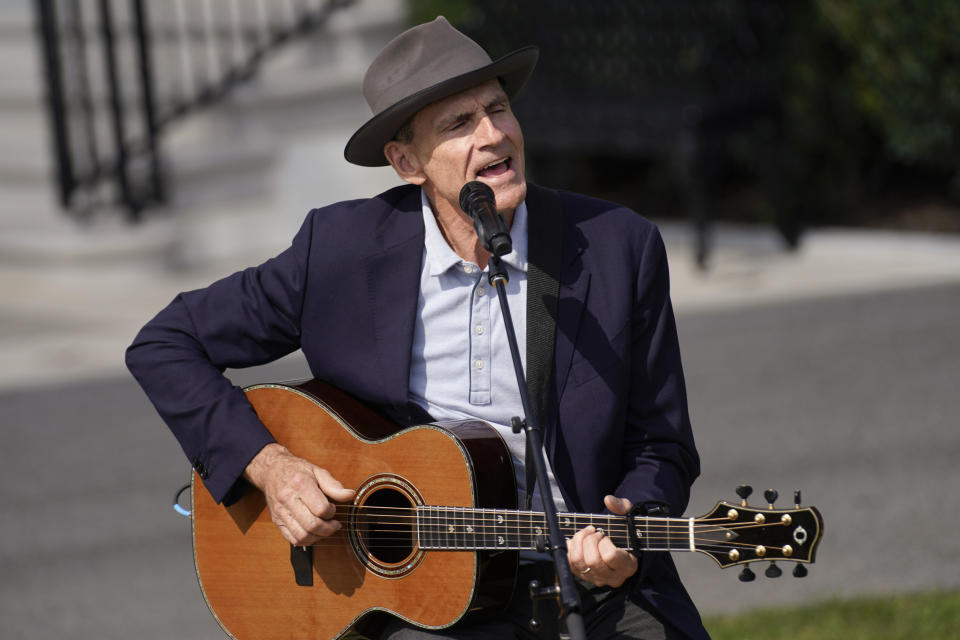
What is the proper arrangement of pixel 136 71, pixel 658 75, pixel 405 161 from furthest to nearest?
pixel 136 71 → pixel 658 75 → pixel 405 161

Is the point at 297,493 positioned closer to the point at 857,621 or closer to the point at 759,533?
the point at 759,533

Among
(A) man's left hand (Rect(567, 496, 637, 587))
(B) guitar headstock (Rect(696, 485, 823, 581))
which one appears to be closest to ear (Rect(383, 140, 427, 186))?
(A) man's left hand (Rect(567, 496, 637, 587))

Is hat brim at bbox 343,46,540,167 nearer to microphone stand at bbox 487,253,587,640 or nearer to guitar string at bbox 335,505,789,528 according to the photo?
microphone stand at bbox 487,253,587,640

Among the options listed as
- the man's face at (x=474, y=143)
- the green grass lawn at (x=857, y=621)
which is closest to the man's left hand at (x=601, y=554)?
the man's face at (x=474, y=143)

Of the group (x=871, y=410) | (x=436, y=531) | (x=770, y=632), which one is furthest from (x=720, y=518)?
(x=871, y=410)

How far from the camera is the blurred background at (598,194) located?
557cm

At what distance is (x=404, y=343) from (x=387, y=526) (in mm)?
420

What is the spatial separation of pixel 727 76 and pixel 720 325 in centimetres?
231

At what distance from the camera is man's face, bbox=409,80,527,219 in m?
3.05

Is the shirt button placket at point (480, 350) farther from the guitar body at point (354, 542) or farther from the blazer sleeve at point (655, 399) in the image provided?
the blazer sleeve at point (655, 399)

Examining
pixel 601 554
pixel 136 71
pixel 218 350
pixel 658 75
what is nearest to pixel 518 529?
pixel 601 554

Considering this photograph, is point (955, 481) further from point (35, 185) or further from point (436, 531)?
point (35, 185)

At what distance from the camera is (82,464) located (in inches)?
262

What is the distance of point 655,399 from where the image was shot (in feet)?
10.1
